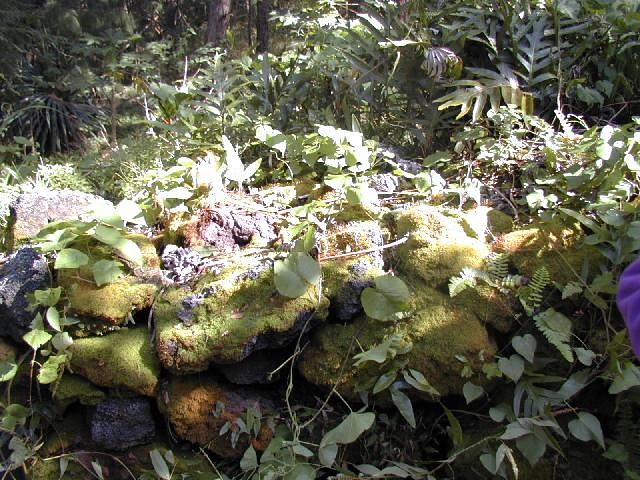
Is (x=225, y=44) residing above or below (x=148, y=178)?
below

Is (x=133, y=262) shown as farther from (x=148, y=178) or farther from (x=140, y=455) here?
(x=140, y=455)

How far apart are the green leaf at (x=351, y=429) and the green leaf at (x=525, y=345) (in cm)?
64

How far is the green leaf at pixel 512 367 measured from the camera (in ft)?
6.60

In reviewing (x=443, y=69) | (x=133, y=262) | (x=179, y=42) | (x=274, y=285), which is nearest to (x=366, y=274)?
(x=274, y=285)

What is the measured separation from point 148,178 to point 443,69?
1863 mm

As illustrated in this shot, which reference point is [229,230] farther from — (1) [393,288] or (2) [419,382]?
(2) [419,382]

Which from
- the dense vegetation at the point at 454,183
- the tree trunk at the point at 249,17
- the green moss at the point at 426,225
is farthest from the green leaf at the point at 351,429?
the tree trunk at the point at 249,17

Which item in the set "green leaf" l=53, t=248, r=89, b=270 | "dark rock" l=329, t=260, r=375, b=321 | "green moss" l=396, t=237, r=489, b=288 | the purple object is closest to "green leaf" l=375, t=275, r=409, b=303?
"dark rock" l=329, t=260, r=375, b=321

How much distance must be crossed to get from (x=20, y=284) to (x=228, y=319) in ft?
3.38

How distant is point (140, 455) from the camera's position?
2275 millimetres

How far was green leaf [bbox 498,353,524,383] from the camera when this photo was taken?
6.60ft

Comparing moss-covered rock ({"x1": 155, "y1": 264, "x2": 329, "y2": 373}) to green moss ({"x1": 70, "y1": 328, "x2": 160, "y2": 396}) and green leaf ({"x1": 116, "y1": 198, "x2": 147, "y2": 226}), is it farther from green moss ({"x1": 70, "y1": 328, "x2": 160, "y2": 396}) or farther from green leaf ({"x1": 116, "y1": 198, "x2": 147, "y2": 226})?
green leaf ({"x1": 116, "y1": 198, "x2": 147, "y2": 226})

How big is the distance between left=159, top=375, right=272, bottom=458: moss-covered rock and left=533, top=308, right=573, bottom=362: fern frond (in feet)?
3.95

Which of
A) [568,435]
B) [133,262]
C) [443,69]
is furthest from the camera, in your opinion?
[443,69]
